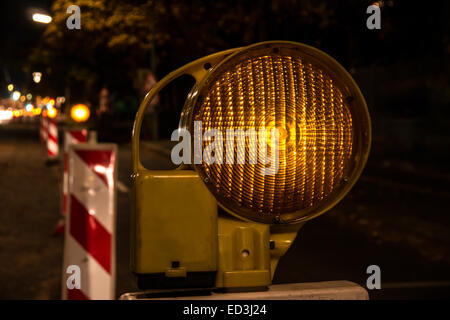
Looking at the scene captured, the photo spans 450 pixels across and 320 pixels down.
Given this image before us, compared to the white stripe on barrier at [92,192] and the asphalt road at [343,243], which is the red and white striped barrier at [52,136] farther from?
the white stripe on barrier at [92,192]

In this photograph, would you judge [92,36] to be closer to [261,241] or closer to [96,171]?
[96,171]

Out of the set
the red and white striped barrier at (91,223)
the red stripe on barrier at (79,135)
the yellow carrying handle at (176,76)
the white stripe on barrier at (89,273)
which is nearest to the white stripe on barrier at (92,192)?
the red and white striped barrier at (91,223)

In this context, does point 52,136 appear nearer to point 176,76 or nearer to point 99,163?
point 99,163

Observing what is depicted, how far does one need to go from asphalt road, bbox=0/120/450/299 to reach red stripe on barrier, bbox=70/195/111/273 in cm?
212

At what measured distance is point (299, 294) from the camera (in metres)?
1.60

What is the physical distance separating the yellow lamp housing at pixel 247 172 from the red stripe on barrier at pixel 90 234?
2.08 m

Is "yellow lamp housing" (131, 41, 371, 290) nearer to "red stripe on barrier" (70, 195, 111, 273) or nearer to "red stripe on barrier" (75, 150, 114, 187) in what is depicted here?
"red stripe on barrier" (75, 150, 114, 187)

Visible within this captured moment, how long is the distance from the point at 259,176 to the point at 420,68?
2463 centimetres

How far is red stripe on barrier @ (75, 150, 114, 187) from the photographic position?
11.7ft

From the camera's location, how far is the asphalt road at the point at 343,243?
20.9ft

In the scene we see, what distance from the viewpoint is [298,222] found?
1.66 metres

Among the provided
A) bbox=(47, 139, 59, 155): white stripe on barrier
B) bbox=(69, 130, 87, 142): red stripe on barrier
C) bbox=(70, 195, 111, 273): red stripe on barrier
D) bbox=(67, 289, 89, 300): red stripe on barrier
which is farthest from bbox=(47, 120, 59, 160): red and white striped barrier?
bbox=(67, 289, 89, 300): red stripe on barrier

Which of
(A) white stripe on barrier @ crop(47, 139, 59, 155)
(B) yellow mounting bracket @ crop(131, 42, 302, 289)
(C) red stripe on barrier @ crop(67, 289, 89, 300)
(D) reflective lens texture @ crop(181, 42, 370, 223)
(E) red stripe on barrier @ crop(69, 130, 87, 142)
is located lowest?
(C) red stripe on barrier @ crop(67, 289, 89, 300)
